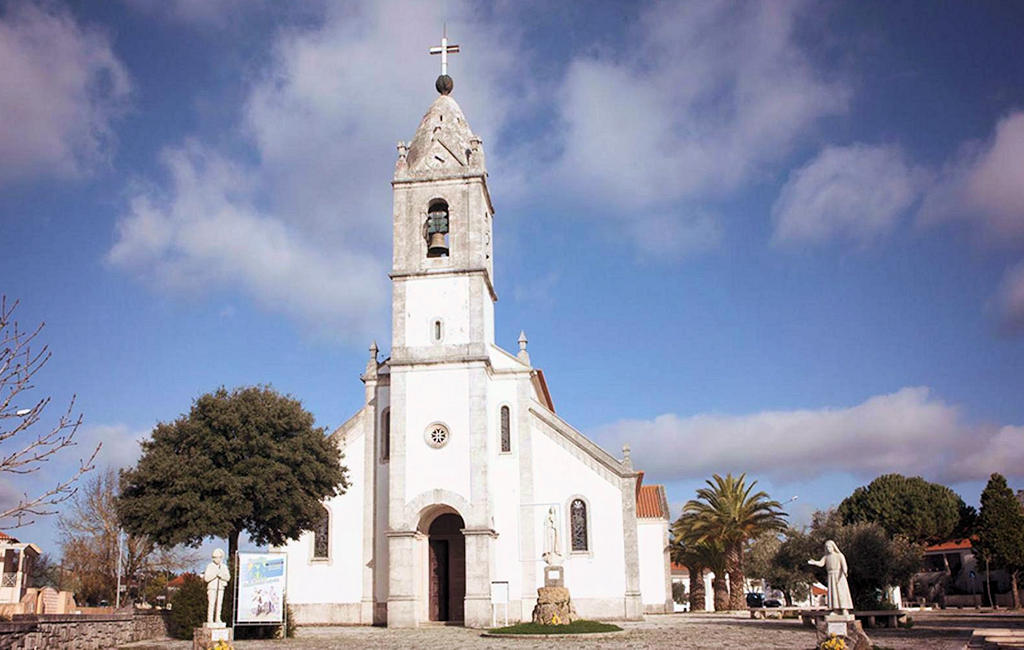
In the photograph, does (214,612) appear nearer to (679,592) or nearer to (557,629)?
(557,629)

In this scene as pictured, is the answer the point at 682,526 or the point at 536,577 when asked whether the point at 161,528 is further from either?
the point at 682,526

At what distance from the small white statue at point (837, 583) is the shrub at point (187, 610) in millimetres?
16065

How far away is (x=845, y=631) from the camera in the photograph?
51.2 ft

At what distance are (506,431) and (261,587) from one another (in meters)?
13.0

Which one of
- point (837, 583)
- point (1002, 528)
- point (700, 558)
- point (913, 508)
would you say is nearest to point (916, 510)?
point (913, 508)

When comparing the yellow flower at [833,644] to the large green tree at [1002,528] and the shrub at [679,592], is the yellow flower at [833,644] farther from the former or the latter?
the shrub at [679,592]

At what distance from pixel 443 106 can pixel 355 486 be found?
1622 centimetres

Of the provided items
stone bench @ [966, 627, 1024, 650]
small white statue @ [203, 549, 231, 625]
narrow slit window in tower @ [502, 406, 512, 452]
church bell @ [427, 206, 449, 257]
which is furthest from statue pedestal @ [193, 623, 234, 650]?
church bell @ [427, 206, 449, 257]

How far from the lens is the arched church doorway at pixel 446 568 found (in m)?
31.8

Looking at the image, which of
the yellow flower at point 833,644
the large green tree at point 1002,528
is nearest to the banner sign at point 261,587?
the yellow flower at point 833,644

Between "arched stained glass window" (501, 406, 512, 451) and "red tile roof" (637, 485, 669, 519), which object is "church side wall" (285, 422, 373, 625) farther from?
"red tile roof" (637, 485, 669, 519)

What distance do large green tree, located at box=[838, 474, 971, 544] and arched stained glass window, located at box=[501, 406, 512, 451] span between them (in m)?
36.7

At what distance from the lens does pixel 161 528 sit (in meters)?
23.5

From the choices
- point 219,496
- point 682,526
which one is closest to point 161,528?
point 219,496
